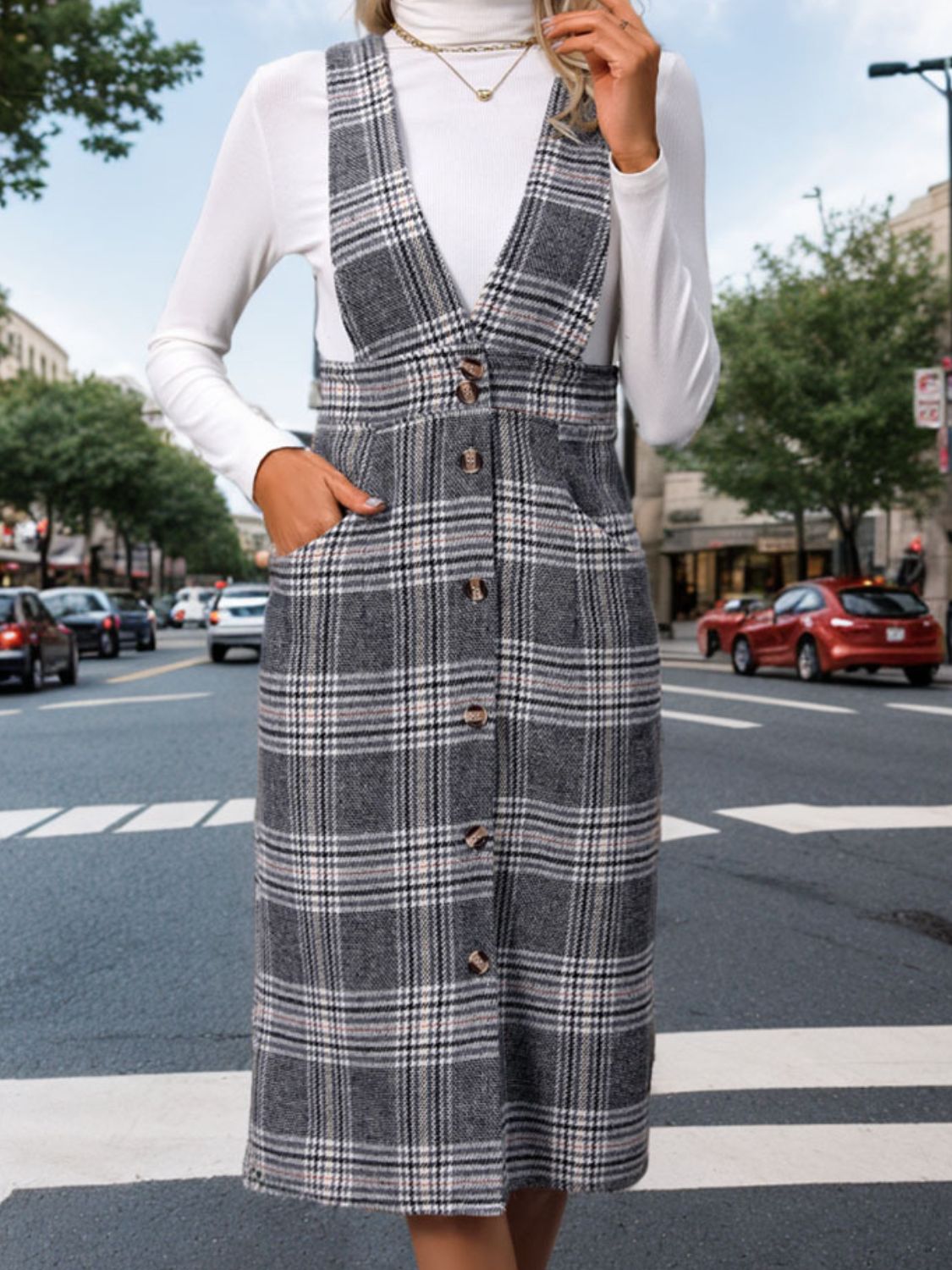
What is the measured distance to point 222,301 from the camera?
1.62 metres

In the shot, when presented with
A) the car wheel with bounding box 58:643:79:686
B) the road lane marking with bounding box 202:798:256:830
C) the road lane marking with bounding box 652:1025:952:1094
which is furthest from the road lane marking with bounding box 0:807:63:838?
the car wheel with bounding box 58:643:79:686

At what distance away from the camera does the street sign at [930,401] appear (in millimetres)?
21281

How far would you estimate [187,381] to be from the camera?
159cm

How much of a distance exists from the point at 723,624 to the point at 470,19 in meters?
20.3

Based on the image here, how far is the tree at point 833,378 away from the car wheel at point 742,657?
32.4 ft

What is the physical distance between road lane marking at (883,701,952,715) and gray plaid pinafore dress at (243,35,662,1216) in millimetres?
11722

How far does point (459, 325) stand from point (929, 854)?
199 inches

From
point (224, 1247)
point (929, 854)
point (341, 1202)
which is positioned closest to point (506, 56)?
point (341, 1202)

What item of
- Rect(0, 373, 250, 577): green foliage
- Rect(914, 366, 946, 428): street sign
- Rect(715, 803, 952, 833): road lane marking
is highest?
Rect(0, 373, 250, 577): green foliage

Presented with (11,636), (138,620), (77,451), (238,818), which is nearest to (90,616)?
(138,620)

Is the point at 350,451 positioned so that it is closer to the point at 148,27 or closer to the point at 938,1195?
the point at 938,1195

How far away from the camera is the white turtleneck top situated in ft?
4.87

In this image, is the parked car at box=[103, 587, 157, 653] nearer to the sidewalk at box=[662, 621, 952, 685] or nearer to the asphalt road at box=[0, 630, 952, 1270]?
the sidewalk at box=[662, 621, 952, 685]

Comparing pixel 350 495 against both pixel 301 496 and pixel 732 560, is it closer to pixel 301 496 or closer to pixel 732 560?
pixel 301 496
